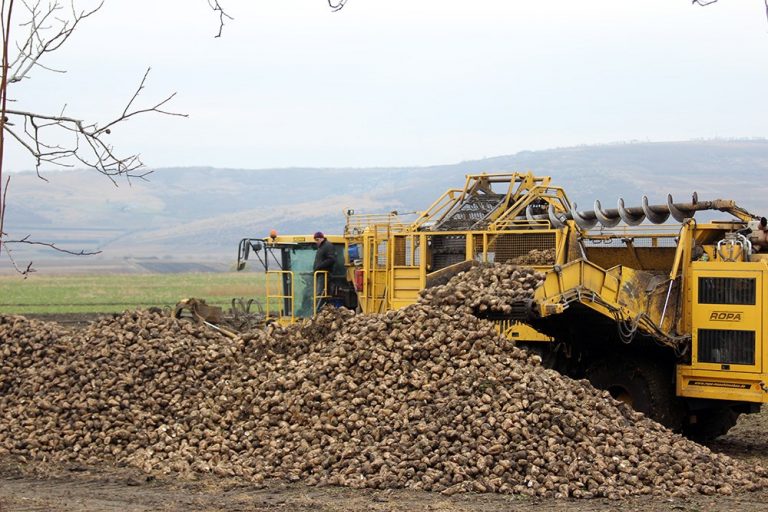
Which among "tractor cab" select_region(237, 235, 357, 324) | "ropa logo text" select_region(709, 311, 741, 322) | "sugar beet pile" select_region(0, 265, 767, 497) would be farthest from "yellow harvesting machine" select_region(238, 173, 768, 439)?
"tractor cab" select_region(237, 235, 357, 324)

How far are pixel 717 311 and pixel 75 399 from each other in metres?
7.26

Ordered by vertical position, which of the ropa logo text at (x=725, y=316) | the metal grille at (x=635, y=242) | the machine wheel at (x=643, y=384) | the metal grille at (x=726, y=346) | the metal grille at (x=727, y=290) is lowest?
the machine wheel at (x=643, y=384)

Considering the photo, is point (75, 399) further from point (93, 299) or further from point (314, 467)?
point (93, 299)

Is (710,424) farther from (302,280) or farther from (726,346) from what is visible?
(302,280)

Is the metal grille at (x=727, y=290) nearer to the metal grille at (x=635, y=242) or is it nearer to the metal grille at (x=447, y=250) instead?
the metal grille at (x=635, y=242)

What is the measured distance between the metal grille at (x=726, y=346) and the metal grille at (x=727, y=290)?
348mm

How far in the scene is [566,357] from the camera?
13.6 meters

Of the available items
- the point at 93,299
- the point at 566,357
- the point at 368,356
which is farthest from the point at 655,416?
the point at 93,299

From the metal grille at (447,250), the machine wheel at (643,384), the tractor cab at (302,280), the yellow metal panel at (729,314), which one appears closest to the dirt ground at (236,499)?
the yellow metal panel at (729,314)

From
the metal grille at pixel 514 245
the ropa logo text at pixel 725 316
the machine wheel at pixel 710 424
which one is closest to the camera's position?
the ropa logo text at pixel 725 316

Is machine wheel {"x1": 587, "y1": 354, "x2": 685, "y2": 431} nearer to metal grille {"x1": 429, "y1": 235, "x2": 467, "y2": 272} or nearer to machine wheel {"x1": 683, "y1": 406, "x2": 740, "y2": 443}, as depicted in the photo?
machine wheel {"x1": 683, "y1": 406, "x2": 740, "y2": 443}

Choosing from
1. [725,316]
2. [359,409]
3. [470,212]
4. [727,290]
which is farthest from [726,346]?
[470,212]

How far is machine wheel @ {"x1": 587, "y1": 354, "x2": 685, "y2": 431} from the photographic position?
13.0m

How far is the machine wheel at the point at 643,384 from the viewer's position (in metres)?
13.0
